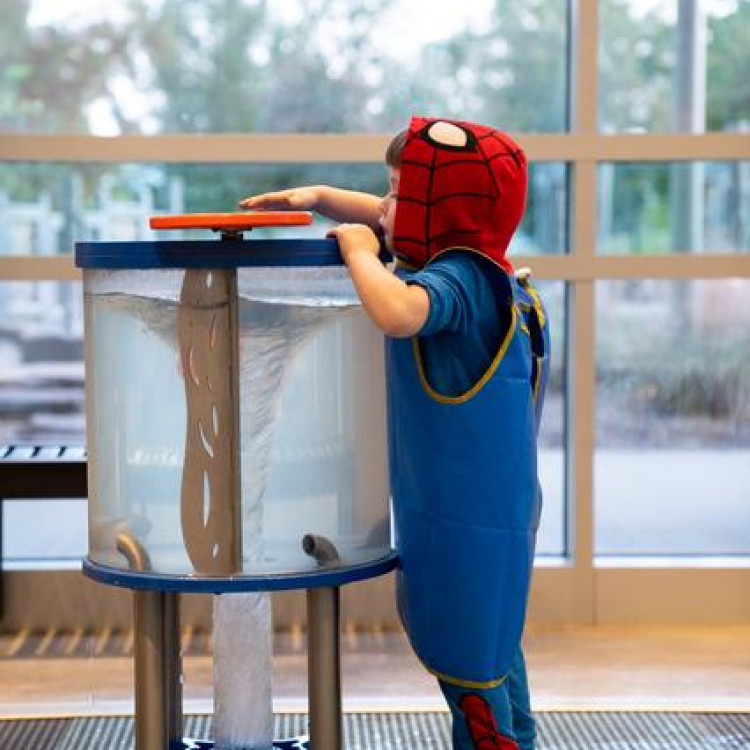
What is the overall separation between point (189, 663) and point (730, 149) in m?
1.74

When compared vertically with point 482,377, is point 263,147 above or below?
above

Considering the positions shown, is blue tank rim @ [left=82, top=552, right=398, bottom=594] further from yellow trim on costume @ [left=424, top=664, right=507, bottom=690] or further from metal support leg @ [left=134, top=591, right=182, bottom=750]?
yellow trim on costume @ [left=424, top=664, right=507, bottom=690]

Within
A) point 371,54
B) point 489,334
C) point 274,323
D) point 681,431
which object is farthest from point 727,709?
point 371,54

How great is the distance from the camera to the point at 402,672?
336cm

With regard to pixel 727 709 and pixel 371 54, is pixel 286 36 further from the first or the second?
pixel 727 709

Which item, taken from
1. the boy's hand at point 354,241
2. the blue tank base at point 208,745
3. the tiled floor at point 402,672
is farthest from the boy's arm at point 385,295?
the tiled floor at point 402,672

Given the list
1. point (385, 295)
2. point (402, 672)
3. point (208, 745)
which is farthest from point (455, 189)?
point (402, 672)

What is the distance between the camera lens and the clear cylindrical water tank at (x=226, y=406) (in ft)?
6.45

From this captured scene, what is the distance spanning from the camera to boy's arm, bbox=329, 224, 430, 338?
1892 millimetres

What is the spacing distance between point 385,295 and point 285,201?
37cm

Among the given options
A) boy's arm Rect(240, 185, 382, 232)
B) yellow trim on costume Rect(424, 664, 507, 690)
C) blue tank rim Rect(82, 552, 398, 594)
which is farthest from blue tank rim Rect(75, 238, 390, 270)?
yellow trim on costume Rect(424, 664, 507, 690)

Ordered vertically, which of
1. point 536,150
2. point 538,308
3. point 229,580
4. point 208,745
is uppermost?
point 536,150

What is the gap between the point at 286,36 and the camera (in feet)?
12.2

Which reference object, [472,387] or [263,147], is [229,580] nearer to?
[472,387]
